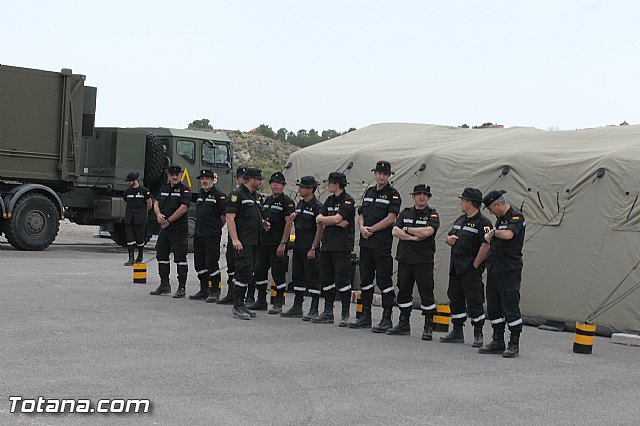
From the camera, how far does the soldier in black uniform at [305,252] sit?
12.3m

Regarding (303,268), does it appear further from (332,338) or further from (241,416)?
(241,416)

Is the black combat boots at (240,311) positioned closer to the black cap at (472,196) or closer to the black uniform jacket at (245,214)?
the black uniform jacket at (245,214)

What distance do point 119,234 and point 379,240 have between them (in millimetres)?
14009

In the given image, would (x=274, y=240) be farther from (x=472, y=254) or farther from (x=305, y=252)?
(x=472, y=254)

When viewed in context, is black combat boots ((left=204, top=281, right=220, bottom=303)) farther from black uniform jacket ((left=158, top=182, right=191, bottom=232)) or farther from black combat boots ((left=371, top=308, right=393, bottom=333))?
black combat boots ((left=371, top=308, right=393, bottom=333))

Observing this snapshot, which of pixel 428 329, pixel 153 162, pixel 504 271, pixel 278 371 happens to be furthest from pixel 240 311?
pixel 153 162

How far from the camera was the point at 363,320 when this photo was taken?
11.6m

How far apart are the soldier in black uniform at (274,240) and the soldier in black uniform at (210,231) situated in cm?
91

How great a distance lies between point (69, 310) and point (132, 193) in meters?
7.02

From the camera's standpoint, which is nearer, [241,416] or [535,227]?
[241,416]

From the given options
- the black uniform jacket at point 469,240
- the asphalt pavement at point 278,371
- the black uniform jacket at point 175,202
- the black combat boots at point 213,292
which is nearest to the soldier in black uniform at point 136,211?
the black uniform jacket at point 175,202

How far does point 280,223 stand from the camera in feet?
42.2

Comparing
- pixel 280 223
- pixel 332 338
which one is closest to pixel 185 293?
pixel 280 223

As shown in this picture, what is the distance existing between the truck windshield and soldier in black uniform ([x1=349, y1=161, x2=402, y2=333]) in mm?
13510
